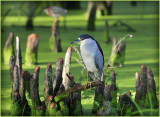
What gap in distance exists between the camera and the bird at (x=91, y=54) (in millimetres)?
4703

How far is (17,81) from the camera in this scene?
4.89 m

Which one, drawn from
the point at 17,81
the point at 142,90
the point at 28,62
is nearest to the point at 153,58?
the point at 28,62

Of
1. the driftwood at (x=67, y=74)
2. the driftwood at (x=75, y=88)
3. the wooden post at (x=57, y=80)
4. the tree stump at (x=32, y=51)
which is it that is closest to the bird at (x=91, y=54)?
the driftwood at (x=67, y=74)

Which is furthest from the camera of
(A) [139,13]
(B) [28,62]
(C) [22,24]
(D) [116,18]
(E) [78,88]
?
(A) [139,13]

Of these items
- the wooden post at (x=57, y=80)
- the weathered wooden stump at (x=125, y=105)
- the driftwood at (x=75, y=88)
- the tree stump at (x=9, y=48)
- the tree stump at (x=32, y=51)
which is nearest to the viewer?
the driftwood at (x=75, y=88)

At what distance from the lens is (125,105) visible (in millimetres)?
4660

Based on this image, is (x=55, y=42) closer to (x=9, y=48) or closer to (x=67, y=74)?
(x=9, y=48)

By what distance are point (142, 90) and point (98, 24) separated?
6698mm

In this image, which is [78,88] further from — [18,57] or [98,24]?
[98,24]

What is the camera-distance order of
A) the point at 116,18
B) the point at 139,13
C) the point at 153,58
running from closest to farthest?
the point at 153,58 → the point at 116,18 → the point at 139,13

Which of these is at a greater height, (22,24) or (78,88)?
(22,24)

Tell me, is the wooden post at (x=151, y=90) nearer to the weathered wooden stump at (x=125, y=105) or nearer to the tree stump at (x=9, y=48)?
the weathered wooden stump at (x=125, y=105)

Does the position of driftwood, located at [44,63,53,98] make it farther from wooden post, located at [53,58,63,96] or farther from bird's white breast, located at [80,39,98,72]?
bird's white breast, located at [80,39,98,72]

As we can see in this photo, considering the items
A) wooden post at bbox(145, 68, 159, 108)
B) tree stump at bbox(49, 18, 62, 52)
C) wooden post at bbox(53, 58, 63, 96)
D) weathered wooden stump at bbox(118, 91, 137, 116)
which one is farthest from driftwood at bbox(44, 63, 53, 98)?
tree stump at bbox(49, 18, 62, 52)
